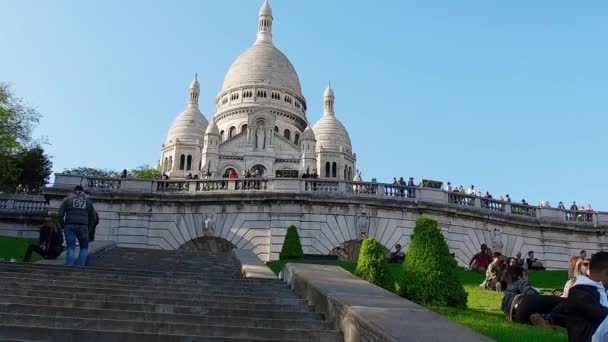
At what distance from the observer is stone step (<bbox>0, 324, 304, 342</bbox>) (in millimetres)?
6703

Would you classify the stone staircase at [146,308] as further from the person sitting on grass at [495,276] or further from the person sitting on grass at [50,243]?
the person sitting on grass at [495,276]

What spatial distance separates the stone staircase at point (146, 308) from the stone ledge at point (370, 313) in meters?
0.25

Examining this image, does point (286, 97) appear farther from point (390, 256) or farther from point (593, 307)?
point (593, 307)

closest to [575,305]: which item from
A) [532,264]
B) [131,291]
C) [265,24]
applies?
[131,291]

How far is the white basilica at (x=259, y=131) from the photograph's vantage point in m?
84.5

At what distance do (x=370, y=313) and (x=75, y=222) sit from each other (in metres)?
8.92

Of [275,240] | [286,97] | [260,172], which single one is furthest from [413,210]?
[286,97]

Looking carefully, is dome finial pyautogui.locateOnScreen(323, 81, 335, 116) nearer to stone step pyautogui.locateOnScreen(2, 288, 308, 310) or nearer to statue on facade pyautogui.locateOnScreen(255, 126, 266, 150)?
statue on facade pyautogui.locateOnScreen(255, 126, 266, 150)

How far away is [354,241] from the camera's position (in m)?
25.7

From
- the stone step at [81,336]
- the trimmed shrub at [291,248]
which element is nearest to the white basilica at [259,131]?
the trimmed shrub at [291,248]

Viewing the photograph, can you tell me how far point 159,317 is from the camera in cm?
767

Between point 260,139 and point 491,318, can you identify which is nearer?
point 491,318

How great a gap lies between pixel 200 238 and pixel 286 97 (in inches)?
2866

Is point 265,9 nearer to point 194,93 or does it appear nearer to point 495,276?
point 194,93
